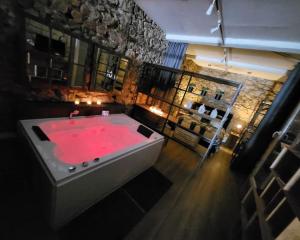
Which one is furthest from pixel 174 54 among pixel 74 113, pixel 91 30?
pixel 74 113

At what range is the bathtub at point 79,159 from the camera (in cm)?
125

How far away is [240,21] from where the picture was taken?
209cm

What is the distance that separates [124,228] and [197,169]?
6.52 feet

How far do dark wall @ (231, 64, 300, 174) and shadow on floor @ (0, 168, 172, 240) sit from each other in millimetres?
2663

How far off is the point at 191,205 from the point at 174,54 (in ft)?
11.4

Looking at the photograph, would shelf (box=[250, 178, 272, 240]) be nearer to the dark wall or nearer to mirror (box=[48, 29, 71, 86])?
the dark wall

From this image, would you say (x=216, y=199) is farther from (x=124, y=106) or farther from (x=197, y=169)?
(x=124, y=106)

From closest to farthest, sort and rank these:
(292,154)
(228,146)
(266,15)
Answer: (292,154), (266,15), (228,146)

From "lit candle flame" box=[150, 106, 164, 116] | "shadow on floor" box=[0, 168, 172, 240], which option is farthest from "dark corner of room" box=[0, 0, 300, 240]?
"lit candle flame" box=[150, 106, 164, 116]

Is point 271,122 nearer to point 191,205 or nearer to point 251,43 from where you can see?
point 251,43

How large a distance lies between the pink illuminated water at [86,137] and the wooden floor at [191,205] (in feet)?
2.96

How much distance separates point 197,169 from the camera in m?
3.00

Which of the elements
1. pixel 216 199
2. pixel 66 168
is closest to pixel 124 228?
pixel 66 168

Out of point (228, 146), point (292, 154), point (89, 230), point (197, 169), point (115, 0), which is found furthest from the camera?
point (228, 146)
